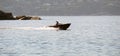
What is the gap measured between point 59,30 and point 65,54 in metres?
60.9

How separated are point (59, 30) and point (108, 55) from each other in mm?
62498

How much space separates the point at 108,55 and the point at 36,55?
8.69 meters

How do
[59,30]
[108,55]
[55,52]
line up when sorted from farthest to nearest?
[59,30]
[55,52]
[108,55]

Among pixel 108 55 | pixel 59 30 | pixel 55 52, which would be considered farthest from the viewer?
pixel 59 30

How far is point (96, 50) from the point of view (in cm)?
5306

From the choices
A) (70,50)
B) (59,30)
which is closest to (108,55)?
(70,50)

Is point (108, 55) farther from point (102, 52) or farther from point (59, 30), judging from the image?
point (59, 30)

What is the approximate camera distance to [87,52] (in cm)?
5072

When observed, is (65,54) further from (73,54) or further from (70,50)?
(70,50)

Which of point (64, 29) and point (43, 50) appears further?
point (64, 29)

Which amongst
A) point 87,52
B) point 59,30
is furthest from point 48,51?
point 59,30

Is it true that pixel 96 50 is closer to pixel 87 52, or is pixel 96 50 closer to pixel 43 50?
pixel 87 52

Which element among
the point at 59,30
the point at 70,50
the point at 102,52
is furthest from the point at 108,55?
the point at 59,30

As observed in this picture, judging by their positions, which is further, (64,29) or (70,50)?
(64,29)
